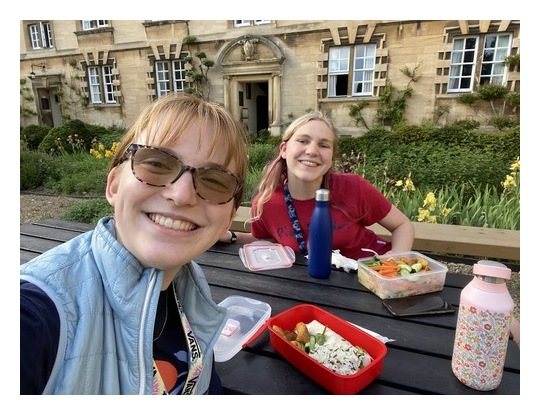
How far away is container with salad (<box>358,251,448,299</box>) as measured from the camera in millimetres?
1161

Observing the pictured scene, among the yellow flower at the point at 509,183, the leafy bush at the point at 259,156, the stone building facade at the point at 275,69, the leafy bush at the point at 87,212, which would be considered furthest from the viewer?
the stone building facade at the point at 275,69

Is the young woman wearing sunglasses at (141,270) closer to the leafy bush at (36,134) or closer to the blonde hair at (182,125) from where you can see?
the blonde hair at (182,125)

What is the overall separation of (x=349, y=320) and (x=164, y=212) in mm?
727

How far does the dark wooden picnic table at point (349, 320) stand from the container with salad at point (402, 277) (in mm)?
39

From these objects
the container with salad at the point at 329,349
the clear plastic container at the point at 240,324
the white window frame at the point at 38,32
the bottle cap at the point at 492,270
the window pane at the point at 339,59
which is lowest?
the clear plastic container at the point at 240,324

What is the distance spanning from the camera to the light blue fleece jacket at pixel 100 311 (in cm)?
52

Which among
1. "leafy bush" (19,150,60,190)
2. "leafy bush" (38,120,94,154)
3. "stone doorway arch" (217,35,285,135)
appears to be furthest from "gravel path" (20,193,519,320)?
"stone doorway arch" (217,35,285,135)

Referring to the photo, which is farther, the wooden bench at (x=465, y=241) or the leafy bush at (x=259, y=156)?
the leafy bush at (x=259, y=156)

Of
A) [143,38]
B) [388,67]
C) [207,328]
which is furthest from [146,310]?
[143,38]

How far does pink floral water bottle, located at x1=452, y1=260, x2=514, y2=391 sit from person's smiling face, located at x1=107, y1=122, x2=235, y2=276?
2.07 feet

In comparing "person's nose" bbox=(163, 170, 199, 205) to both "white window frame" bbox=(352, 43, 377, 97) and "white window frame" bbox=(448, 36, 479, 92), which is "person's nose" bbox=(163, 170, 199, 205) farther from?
"white window frame" bbox=(352, 43, 377, 97)

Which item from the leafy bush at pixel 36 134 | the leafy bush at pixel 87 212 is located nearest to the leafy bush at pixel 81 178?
the leafy bush at pixel 87 212

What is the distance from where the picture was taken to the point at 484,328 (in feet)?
2.34

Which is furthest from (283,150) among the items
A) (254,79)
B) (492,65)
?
(254,79)
